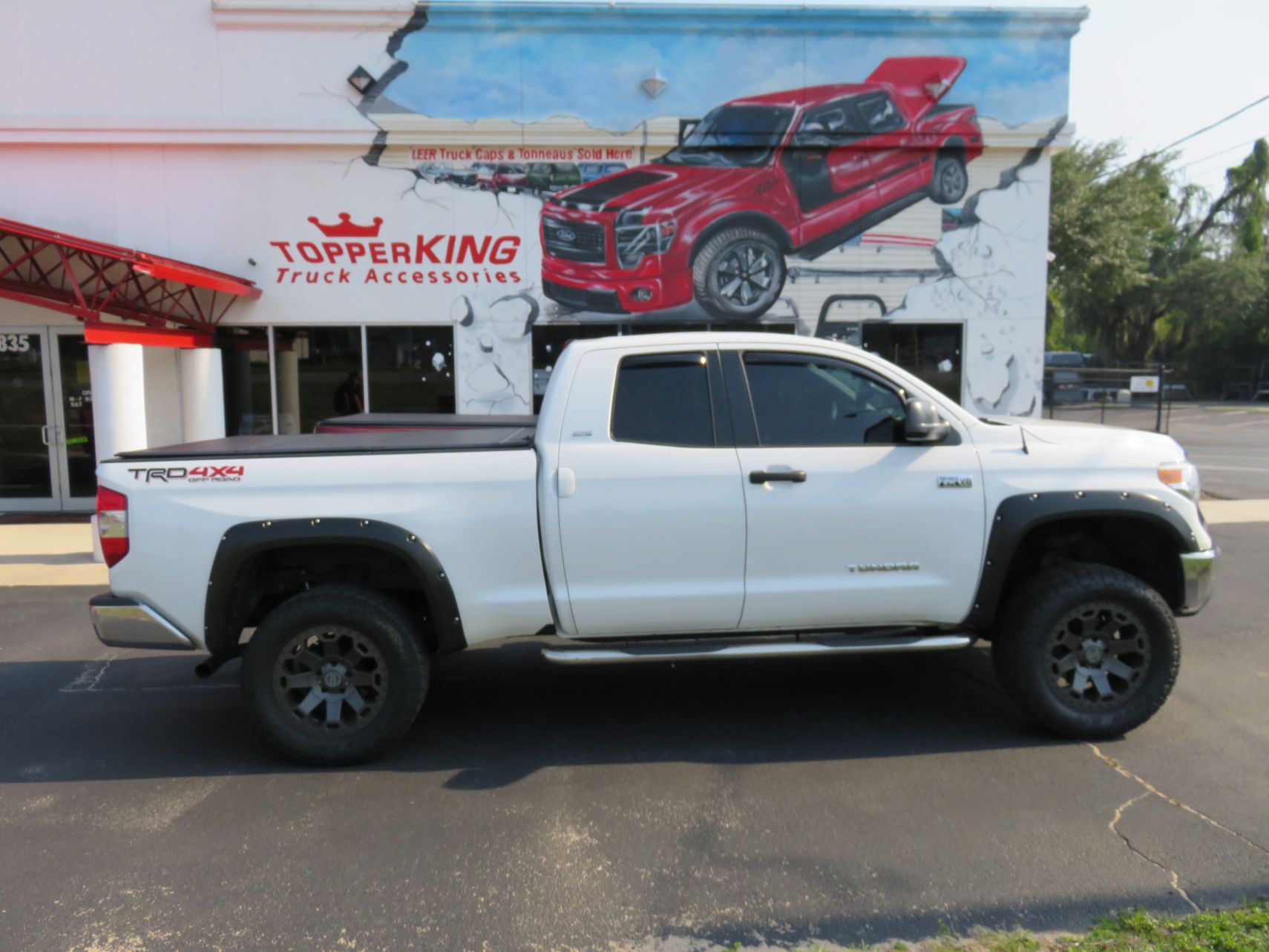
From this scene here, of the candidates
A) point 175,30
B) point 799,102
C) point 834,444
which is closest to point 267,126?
point 175,30

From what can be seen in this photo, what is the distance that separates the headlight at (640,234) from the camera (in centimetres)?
1288

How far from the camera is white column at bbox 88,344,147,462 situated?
32.0ft

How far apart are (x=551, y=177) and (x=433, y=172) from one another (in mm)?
1570

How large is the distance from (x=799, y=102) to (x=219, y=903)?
12033mm

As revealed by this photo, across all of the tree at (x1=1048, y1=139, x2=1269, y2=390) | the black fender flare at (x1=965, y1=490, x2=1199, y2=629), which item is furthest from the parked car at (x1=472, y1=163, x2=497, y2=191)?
the tree at (x1=1048, y1=139, x2=1269, y2=390)

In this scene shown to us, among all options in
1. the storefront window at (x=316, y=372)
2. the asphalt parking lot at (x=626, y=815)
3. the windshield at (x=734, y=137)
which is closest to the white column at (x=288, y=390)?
the storefront window at (x=316, y=372)

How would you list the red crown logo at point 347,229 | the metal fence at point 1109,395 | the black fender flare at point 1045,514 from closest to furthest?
1. the black fender flare at point 1045,514
2. the red crown logo at point 347,229
3. the metal fence at point 1109,395

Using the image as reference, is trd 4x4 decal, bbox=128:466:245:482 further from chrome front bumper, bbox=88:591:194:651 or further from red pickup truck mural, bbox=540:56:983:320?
red pickup truck mural, bbox=540:56:983:320

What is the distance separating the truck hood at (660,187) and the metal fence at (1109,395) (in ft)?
24.9

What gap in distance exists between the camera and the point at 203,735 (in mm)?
5102

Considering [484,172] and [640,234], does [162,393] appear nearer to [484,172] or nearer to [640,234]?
Result: [484,172]

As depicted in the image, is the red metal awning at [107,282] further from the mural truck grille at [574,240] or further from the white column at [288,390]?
the mural truck grille at [574,240]

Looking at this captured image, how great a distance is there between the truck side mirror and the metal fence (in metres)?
12.7

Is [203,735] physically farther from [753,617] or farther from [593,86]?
[593,86]
